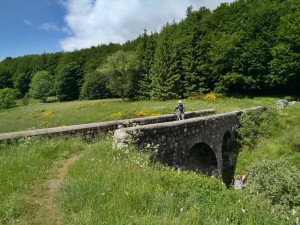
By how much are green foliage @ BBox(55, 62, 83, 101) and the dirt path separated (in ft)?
196

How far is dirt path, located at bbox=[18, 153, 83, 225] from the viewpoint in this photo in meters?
4.21

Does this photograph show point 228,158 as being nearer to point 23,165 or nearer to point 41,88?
point 23,165

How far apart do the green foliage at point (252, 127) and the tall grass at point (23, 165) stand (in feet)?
46.8

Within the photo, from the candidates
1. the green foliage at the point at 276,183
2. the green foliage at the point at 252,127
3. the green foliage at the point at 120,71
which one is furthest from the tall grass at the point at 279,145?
the green foliage at the point at 120,71

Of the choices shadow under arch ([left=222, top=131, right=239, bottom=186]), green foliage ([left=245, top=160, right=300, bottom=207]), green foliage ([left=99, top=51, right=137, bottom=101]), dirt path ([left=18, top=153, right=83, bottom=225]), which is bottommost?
shadow under arch ([left=222, top=131, right=239, bottom=186])

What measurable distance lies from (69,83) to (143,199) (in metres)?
62.0

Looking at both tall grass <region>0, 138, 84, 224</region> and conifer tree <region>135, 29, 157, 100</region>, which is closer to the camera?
tall grass <region>0, 138, 84, 224</region>

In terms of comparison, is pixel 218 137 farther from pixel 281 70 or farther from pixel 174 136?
pixel 281 70

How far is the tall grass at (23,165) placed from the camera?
4.47m

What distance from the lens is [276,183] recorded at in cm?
1025

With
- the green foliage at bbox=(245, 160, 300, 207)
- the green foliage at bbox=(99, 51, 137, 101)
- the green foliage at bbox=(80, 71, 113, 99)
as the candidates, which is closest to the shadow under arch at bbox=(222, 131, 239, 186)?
Result: the green foliage at bbox=(245, 160, 300, 207)

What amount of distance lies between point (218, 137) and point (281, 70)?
67.1 feet

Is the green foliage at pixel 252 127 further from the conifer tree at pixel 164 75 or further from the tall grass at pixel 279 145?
the conifer tree at pixel 164 75

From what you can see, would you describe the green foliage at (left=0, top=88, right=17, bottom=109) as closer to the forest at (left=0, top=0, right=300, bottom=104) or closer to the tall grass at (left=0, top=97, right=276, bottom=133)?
the forest at (left=0, top=0, right=300, bottom=104)
